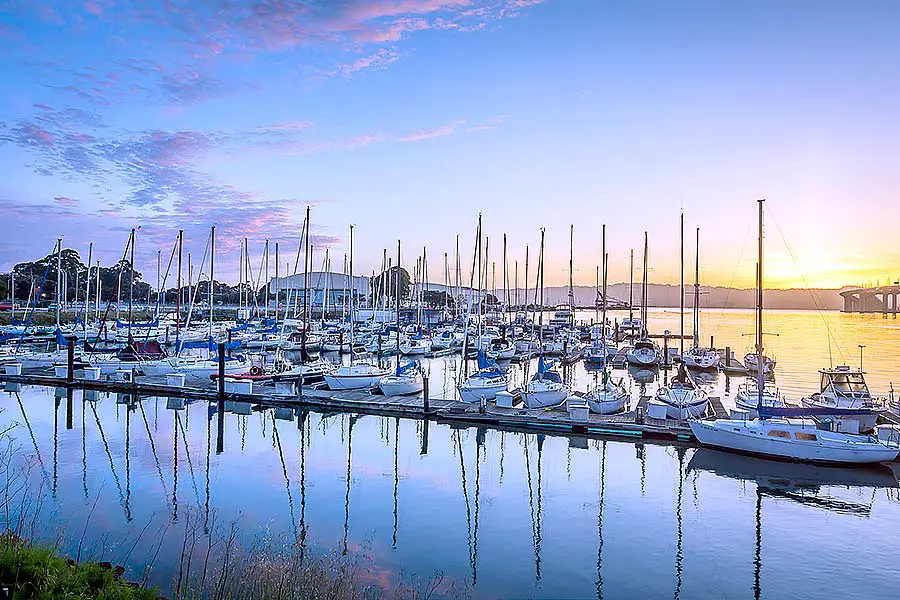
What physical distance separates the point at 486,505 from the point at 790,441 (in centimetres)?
1091

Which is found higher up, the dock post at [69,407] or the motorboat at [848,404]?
the motorboat at [848,404]

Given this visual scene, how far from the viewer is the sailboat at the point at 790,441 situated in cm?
2070

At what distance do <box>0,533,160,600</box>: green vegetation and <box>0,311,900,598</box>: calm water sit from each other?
2.10 meters

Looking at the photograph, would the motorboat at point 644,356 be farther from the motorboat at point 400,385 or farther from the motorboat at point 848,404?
the motorboat at point 400,385

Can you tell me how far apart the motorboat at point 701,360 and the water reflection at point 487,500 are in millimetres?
31586

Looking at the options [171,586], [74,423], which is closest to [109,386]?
[74,423]

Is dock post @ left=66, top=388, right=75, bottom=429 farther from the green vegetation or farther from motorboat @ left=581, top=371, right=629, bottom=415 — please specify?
motorboat @ left=581, top=371, right=629, bottom=415

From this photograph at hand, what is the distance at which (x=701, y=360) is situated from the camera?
53.3m

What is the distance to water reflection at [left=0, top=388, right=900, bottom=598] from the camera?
1395cm

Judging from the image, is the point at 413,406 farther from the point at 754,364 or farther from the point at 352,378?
the point at 754,364

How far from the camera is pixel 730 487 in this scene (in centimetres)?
1952

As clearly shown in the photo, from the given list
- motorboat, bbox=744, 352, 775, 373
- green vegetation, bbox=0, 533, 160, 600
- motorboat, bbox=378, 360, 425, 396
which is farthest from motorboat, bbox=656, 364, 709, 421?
motorboat, bbox=744, 352, 775, 373

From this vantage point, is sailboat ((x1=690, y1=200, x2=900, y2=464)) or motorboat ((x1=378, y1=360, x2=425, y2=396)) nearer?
sailboat ((x1=690, y1=200, x2=900, y2=464))

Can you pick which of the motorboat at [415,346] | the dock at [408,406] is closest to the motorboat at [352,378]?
the dock at [408,406]
